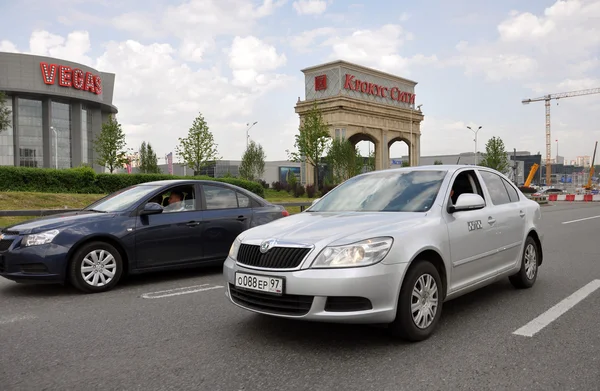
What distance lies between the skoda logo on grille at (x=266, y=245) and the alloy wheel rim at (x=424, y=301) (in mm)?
1196

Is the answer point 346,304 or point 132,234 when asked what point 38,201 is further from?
point 346,304

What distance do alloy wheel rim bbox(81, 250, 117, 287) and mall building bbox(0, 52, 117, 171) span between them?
61886mm

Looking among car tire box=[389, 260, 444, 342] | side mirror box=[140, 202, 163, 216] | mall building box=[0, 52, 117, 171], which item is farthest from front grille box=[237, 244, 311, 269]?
mall building box=[0, 52, 117, 171]

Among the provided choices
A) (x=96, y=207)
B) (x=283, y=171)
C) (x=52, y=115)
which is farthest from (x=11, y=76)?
(x=96, y=207)

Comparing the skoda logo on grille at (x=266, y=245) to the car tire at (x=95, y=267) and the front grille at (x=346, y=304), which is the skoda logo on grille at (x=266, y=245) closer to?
the front grille at (x=346, y=304)

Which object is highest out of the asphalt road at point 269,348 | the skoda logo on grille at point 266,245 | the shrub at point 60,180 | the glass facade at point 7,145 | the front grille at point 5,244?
the glass facade at point 7,145

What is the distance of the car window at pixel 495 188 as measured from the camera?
19.0ft

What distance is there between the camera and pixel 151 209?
22.4 ft

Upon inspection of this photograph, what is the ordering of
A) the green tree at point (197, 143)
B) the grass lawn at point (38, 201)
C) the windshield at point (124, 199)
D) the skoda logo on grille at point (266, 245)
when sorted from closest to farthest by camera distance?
the skoda logo on grille at point (266, 245) → the windshield at point (124, 199) → the grass lawn at point (38, 201) → the green tree at point (197, 143)

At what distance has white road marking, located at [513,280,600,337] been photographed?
4539 millimetres

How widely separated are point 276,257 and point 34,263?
3.55 metres

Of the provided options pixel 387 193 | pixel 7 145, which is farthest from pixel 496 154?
pixel 387 193

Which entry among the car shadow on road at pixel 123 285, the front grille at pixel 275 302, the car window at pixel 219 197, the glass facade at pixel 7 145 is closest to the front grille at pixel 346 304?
the front grille at pixel 275 302

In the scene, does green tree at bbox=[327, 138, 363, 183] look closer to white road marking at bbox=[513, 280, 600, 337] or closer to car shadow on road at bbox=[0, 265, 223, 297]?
car shadow on road at bbox=[0, 265, 223, 297]
